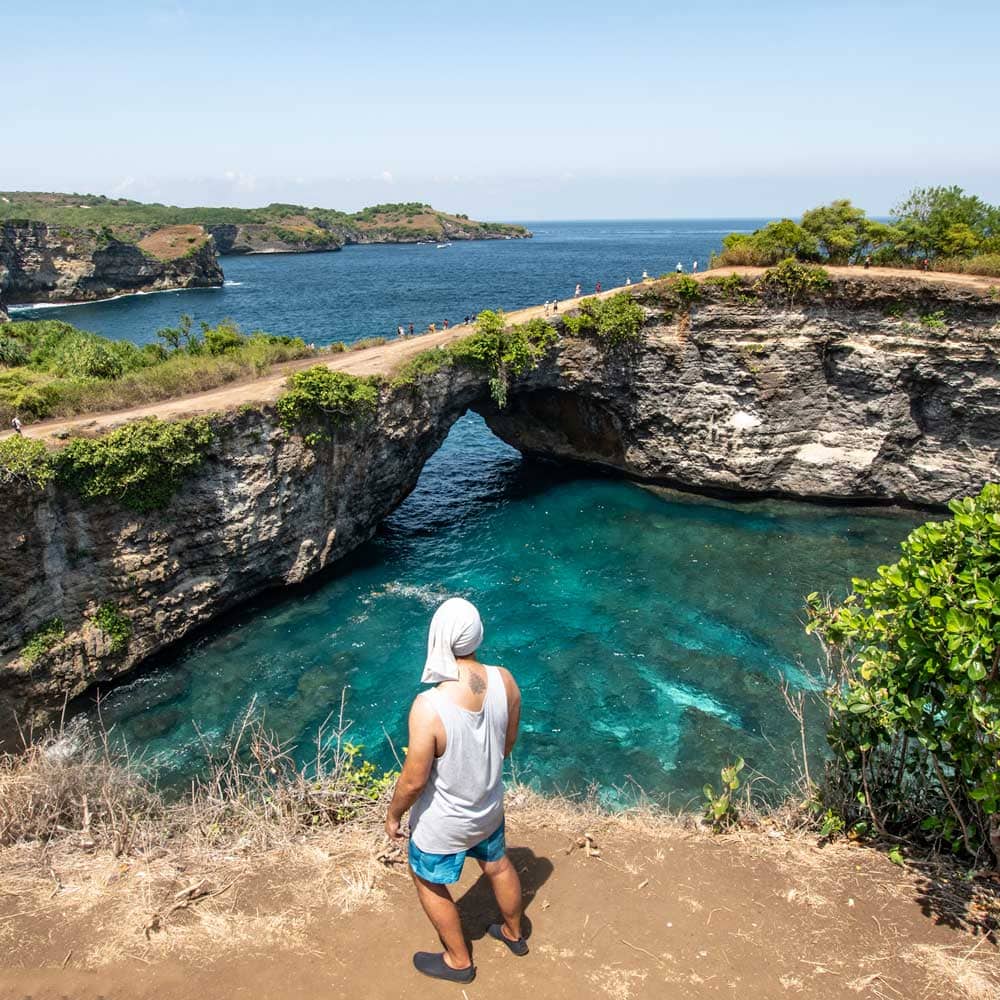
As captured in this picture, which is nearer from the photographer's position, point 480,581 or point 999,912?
point 999,912

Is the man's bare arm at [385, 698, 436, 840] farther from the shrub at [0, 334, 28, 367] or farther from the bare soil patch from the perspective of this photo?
the bare soil patch

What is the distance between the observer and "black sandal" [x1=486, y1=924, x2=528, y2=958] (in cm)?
666

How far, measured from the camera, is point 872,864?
8227 mm

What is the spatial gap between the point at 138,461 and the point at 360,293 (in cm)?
7992

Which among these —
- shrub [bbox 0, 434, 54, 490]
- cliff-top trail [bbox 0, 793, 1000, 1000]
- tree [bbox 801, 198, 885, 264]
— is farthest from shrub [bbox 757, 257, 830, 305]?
shrub [bbox 0, 434, 54, 490]

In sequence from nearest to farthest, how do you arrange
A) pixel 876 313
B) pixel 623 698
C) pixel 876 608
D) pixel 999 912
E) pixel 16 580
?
1. pixel 999 912
2. pixel 876 608
3. pixel 16 580
4. pixel 623 698
5. pixel 876 313

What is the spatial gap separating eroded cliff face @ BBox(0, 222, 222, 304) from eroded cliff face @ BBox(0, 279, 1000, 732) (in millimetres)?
88052

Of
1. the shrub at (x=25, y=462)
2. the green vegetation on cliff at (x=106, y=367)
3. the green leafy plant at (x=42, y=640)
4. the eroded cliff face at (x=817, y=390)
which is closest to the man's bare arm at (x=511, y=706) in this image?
the shrub at (x=25, y=462)

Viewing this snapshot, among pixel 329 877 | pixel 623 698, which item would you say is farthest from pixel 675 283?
pixel 329 877

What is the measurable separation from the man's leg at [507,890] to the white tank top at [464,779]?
442mm

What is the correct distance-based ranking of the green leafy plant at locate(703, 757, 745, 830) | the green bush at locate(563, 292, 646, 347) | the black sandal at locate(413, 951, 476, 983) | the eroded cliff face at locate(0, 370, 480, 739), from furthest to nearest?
the green bush at locate(563, 292, 646, 347)
the eroded cliff face at locate(0, 370, 480, 739)
the green leafy plant at locate(703, 757, 745, 830)
the black sandal at locate(413, 951, 476, 983)

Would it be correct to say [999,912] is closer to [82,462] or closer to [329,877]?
[329,877]

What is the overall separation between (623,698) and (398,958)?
13.5 metres

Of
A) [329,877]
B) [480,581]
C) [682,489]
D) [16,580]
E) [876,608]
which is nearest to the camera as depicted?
[329,877]
